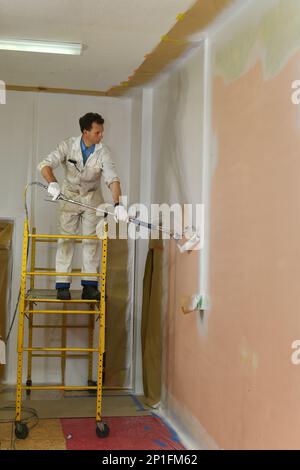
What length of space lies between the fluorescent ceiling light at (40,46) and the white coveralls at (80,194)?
0.66 metres

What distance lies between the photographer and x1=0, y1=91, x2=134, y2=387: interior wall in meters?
5.74

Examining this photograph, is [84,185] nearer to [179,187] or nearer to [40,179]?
[179,187]

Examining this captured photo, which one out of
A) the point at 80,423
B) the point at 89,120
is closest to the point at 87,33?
the point at 89,120

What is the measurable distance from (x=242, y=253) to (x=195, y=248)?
36.1 inches

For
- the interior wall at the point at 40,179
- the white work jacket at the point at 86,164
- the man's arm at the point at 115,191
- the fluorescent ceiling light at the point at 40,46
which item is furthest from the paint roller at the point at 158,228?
the interior wall at the point at 40,179

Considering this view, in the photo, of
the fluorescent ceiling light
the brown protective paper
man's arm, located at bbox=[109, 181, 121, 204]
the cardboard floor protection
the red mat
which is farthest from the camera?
the brown protective paper

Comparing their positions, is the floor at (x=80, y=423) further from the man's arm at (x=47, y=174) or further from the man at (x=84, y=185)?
the man's arm at (x=47, y=174)

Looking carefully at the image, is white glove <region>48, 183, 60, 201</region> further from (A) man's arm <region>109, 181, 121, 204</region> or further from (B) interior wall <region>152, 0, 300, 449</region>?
(B) interior wall <region>152, 0, 300, 449</region>

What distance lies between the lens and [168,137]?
5043 mm

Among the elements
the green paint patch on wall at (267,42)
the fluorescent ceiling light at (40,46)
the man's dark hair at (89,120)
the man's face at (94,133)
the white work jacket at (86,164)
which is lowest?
the white work jacket at (86,164)

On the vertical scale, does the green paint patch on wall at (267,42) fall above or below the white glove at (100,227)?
above

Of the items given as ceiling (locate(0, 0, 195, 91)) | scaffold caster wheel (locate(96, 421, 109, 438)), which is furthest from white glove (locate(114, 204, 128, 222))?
scaffold caster wheel (locate(96, 421, 109, 438))

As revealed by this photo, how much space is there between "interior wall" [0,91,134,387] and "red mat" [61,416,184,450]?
1141mm

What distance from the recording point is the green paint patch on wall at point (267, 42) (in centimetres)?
269
